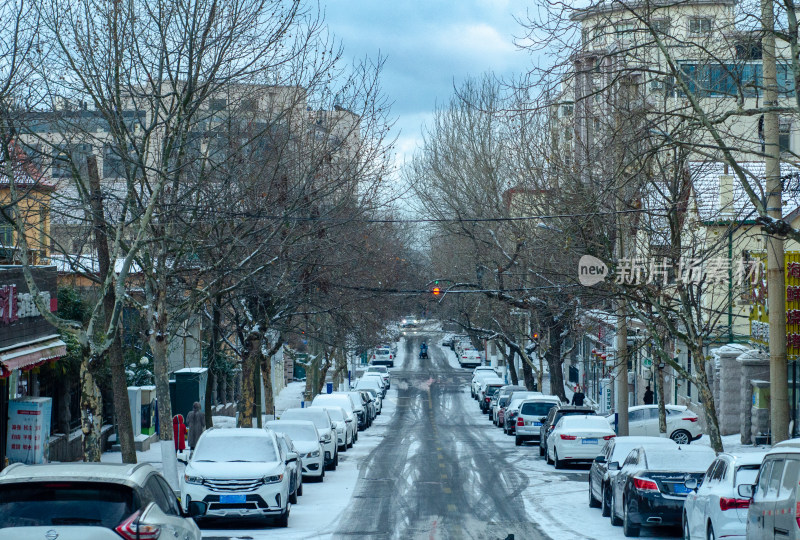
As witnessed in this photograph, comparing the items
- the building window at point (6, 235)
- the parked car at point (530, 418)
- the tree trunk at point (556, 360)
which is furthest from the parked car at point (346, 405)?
the building window at point (6, 235)

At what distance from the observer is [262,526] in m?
16.5

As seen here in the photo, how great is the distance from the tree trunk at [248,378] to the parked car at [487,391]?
75.0ft

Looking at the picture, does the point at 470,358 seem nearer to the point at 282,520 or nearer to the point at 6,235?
the point at 6,235

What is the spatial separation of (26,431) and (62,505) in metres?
14.1

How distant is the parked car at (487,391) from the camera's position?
52000mm

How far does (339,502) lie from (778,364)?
875cm

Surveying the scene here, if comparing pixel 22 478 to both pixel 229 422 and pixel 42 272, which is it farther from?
pixel 229 422

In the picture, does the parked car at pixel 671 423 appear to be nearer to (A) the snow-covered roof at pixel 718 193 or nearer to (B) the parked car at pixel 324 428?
(A) the snow-covered roof at pixel 718 193

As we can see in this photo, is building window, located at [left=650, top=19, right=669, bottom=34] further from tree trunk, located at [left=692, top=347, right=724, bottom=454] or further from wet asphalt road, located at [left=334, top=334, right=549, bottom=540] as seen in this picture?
tree trunk, located at [left=692, top=347, right=724, bottom=454]

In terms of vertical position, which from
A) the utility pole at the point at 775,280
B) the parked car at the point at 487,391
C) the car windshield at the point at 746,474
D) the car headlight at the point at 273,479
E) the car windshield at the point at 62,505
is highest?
the utility pole at the point at 775,280

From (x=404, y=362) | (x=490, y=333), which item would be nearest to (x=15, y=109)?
(x=490, y=333)

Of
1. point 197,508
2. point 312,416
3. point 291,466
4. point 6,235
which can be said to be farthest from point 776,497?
point 6,235

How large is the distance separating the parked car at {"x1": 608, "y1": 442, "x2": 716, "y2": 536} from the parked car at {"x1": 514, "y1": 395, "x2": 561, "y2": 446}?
730 inches

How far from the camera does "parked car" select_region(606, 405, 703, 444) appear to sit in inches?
1348
